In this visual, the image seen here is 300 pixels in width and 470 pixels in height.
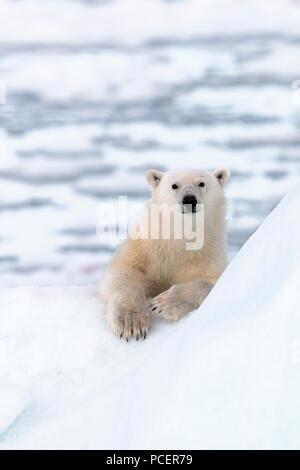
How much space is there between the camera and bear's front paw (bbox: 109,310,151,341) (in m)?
3.75

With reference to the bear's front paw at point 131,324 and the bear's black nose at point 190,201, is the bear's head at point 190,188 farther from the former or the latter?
the bear's front paw at point 131,324

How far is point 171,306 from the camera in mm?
3885

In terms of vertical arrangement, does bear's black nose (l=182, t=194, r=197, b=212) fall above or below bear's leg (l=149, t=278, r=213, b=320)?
above

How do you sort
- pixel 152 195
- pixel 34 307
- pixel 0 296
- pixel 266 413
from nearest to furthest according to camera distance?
pixel 266 413 → pixel 34 307 → pixel 0 296 → pixel 152 195

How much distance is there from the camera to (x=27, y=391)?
3248mm

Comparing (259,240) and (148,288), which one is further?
(148,288)

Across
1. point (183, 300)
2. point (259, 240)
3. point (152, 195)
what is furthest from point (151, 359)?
point (152, 195)

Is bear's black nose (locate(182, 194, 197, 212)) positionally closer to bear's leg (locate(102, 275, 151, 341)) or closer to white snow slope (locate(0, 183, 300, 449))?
bear's leg (locate(102, 275, 151, 341))

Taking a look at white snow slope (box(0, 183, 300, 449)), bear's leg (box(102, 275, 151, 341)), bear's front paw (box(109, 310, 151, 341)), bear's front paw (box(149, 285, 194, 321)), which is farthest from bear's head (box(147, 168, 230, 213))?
white snow slope (box(0, 183, 300, 449))

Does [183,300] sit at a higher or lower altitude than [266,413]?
higher

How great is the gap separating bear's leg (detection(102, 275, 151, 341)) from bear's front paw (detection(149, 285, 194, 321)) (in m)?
0.07

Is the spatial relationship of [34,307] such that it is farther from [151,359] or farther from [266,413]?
[266,413]

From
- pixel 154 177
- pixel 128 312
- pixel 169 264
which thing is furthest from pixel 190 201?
pixel 128 312

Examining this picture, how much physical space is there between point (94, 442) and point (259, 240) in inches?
44.2
